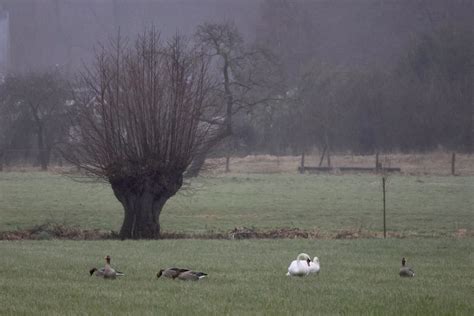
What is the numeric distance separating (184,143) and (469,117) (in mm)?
53965

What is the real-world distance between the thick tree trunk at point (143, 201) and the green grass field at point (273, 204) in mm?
2447

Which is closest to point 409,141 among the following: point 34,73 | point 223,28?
point 223,28

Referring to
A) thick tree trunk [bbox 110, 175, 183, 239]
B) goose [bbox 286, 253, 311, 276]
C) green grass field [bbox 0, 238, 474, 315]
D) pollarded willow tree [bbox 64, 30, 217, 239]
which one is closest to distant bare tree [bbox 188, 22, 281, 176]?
pollarded willow tree [bbox 64, 30, 217, 239]

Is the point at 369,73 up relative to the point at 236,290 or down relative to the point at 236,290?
up

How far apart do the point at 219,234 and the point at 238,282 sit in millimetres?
12430

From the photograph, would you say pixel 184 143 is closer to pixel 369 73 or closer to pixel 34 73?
pixel 34 73

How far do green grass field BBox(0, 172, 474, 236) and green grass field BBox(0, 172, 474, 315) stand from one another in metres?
0.07

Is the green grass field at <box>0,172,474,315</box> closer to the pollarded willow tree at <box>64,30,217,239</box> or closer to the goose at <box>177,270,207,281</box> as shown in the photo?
the goose at <box>177,270,207,281</box>

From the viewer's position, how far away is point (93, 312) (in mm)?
10617

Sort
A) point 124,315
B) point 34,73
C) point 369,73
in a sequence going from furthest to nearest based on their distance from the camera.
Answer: point 369,73
point 34,73
point 124,315

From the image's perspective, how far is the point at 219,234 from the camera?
26.1 metres

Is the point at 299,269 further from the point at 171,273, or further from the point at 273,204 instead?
the point at 273,204

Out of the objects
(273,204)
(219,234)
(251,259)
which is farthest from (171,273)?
(273,204)

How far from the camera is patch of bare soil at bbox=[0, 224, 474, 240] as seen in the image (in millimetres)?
25328
